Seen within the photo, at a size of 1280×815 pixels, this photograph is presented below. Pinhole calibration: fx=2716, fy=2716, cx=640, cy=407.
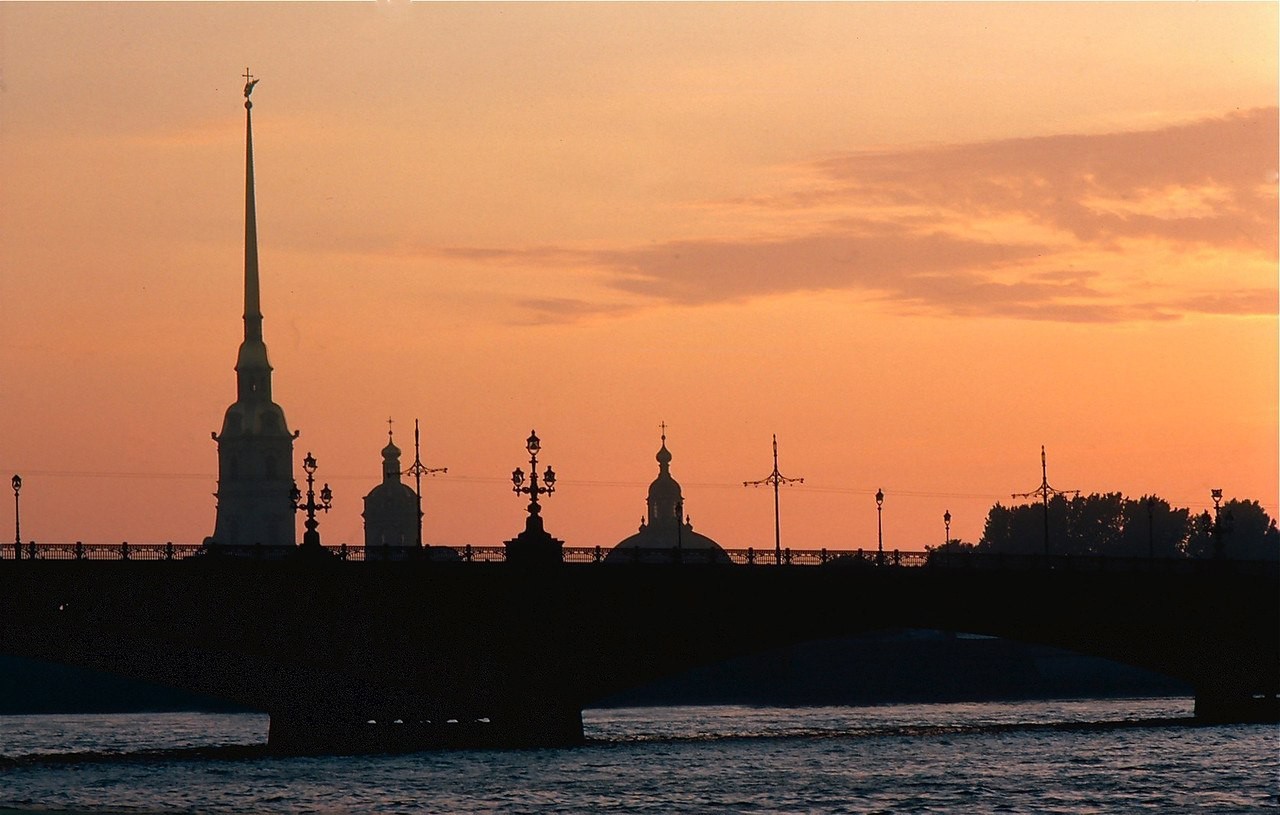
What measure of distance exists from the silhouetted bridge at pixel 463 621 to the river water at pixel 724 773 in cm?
251

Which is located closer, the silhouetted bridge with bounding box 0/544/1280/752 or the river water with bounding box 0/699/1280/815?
the river water with bounding box 0/699/1280/815

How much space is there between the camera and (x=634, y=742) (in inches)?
3777

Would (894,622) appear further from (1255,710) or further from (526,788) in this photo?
(526,788)

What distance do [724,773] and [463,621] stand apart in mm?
13182

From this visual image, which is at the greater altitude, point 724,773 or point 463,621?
point 463,621

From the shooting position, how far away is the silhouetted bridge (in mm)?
83938

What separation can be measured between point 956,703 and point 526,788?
8345 centimetres

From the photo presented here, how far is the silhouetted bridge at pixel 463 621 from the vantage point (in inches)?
3305

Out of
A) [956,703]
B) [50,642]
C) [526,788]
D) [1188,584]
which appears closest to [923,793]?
[526,788]

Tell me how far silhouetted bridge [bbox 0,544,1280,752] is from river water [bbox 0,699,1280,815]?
2511 mm

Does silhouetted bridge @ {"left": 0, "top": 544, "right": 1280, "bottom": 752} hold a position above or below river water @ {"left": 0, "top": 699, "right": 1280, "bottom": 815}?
above

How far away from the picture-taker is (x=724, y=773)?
80312 millimetres

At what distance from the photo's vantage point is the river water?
69.6 m

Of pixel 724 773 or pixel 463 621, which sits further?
pixel 463 621
